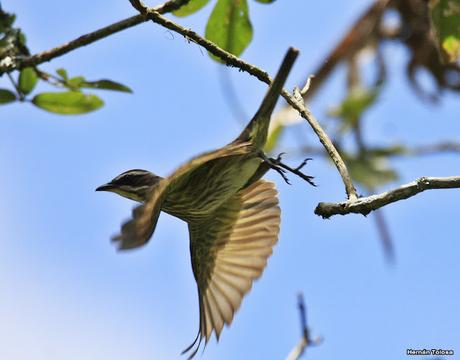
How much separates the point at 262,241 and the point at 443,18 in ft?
6.15

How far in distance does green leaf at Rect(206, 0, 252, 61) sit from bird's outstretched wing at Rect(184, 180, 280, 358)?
4.09 feet

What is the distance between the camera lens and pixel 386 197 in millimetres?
3748

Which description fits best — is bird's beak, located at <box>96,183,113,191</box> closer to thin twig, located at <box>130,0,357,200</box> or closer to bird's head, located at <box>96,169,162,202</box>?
bird's head, located at <box>96,169,162,202</box>

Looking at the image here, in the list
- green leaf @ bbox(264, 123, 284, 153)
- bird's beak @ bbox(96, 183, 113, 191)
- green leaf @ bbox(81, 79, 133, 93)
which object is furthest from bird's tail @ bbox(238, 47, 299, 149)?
green leaf @ bbox(264, 123, 284, 153)

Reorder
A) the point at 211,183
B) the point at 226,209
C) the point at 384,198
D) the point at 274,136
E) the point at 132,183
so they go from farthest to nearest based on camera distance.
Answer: the point at 274,136, the point at 226,209, the point at 132,183, the point at 211,183, the point at 384,198

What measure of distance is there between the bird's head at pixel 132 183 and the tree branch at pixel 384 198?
1.78 meters

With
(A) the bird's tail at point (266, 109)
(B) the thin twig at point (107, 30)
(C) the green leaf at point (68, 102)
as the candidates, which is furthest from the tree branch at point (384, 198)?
(C) the green leaf at point (68, 102)

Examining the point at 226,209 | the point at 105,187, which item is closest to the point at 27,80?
the point at 105,187

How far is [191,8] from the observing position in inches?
199

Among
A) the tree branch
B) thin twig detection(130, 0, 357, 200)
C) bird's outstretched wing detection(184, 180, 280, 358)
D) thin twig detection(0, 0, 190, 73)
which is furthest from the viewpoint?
bird's outstretched wing detection(184, 180, 280, 358)

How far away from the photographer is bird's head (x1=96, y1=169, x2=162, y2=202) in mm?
5484

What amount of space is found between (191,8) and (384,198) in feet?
6.07

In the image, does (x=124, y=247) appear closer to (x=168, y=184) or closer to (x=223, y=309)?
(x=168, y=184)

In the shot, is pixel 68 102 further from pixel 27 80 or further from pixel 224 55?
pixel 224 55
